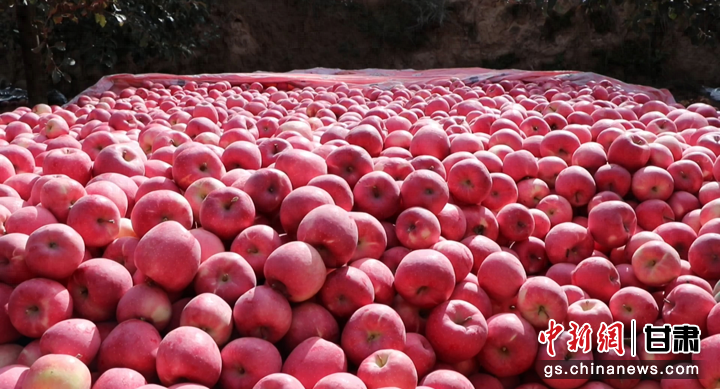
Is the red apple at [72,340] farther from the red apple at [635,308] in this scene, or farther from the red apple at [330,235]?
the red apple at [635,308]

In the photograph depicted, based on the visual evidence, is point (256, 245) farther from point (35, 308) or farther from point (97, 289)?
point (35, 308)

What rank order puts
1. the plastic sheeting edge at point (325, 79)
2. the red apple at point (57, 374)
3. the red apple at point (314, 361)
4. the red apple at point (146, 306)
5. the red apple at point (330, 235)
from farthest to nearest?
the plastic sheeting edge at point (325, 79), the red apple at point (330, 235), the red apple at point (146, 306), the red apple at point (314, 361), the red apple at point (57, 374)

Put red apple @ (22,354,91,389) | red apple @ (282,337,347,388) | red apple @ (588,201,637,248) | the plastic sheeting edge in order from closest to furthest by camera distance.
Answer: red apple @ (22,354,91,389) → red apple @ (282,337,347,388) → red apple @ (588,201,637,248) → the plastic sheeting edge

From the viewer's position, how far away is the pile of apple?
137cm

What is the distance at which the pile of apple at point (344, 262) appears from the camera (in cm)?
137

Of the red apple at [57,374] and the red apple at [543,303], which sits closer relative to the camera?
the red apple at [57,374]

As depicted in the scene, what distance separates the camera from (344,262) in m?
1.59

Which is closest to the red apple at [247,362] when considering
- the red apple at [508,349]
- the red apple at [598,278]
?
the red apple at [508,349]

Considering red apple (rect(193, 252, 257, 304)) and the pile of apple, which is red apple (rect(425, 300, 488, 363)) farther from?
red apple (rect(193, 252, 257, 304))

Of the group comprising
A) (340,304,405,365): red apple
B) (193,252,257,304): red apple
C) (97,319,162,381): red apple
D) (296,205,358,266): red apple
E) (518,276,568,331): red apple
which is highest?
(296,205,358,266): red apple

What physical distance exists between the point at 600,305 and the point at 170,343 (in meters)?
1.17

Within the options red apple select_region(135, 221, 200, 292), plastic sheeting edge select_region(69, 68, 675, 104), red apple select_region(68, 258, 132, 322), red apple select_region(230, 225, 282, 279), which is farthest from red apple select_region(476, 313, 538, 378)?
plastic sheeting edge select_region(69, 68, 675, 104)

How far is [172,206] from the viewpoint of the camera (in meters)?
1.72

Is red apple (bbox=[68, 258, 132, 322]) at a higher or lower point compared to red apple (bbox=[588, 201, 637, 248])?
higher
